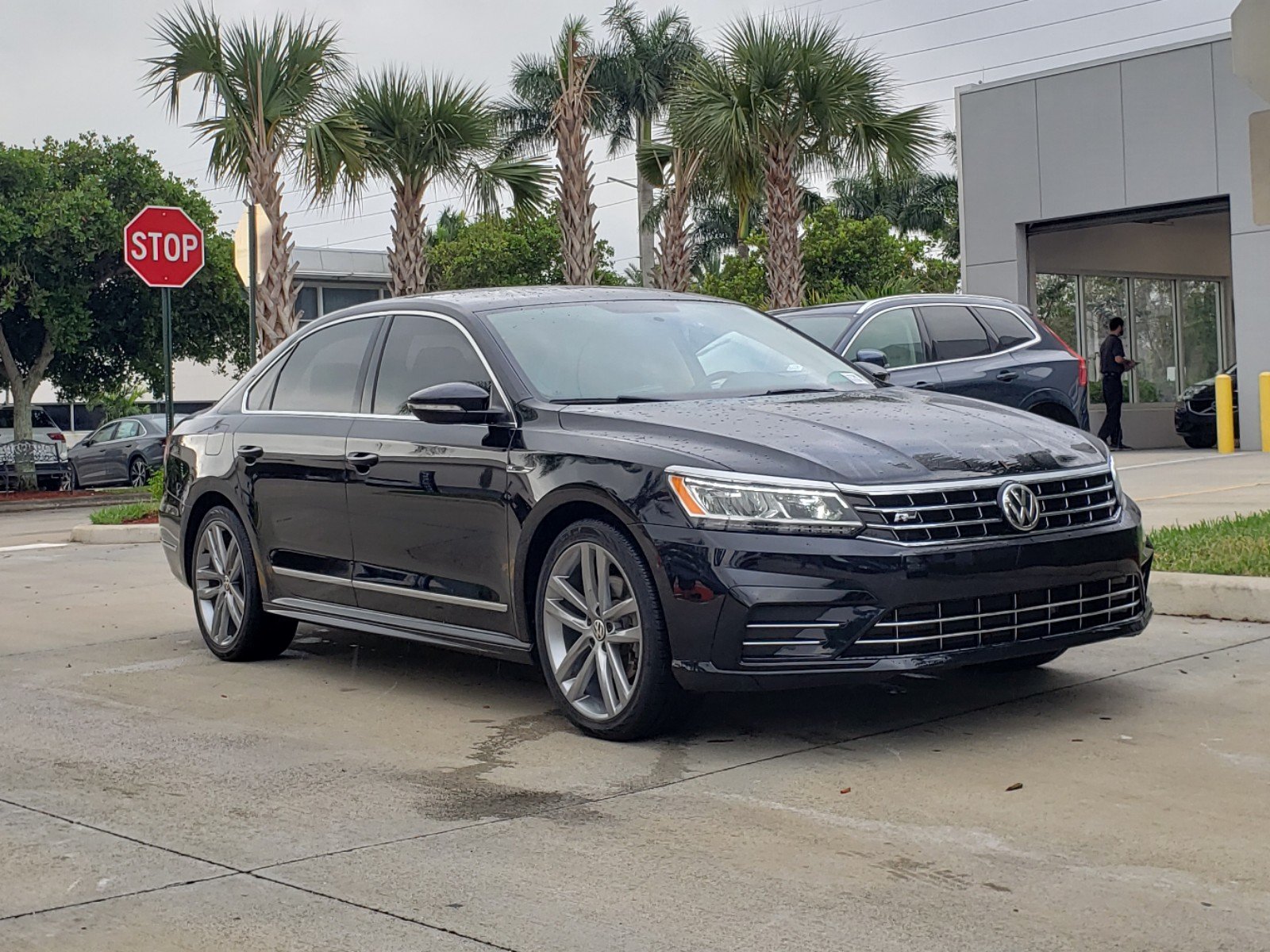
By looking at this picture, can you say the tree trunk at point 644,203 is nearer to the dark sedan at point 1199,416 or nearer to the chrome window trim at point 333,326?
the dark sedan at point 1199,416

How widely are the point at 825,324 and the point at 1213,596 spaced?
17.4 feet

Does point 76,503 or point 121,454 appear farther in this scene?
point 121,454

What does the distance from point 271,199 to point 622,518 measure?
586 inches

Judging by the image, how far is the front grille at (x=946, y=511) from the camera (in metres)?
5.27

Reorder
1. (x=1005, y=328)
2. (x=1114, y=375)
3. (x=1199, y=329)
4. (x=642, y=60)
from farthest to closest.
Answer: (x=642, y=60) → (x=1199, y=329) → (x=1114, y=375) → (x=1005, y=328)

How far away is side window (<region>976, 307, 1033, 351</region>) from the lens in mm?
12992

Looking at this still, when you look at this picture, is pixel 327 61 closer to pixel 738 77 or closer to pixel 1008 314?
pixel 738 77

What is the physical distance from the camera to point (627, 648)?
18.6 ft

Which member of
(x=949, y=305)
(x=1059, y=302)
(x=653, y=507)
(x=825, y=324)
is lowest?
(x=653, y=507)

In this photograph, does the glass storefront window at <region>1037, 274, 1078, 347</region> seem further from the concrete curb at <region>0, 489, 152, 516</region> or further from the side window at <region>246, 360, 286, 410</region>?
the side window at <region>246, 360, 286, 410</region>

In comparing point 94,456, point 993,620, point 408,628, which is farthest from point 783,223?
point 993,620

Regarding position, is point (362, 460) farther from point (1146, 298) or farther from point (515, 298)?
point (1146, 298)

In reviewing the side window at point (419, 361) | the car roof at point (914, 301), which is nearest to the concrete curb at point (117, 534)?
the car roof at point (914, 301)

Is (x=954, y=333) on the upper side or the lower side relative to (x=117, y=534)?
upper
